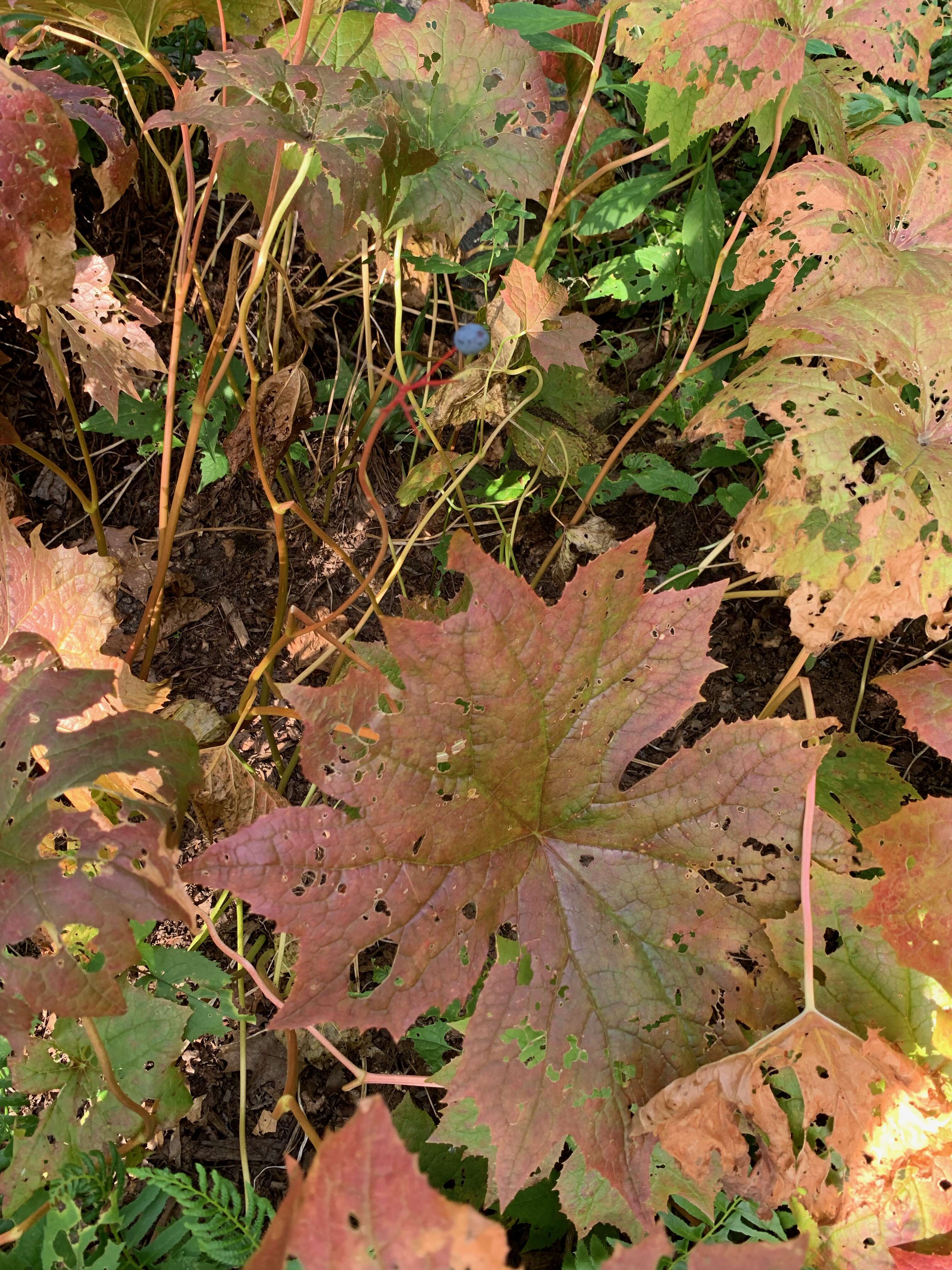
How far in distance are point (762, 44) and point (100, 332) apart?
1.04 meters

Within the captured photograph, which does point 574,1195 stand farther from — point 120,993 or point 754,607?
point 754,607

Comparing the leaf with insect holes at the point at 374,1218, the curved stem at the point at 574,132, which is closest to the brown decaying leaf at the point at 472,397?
the curved stem at the point at 574,132

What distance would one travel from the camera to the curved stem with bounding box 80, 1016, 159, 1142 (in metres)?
1.04

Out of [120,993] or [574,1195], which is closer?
[120,993]

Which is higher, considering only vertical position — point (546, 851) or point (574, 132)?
point (574, 132)

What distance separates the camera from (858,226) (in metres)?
1.17

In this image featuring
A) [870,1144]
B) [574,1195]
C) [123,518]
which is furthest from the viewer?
[123,518]

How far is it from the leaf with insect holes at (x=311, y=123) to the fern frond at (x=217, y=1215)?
45.6 inches

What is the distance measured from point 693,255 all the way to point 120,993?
1528 mm

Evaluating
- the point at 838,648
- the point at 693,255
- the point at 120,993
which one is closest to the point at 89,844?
the point at 120,993

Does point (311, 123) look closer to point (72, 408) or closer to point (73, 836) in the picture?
point (72, 408)

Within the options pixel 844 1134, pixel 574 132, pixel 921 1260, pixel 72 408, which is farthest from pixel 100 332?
pixel 921 1260

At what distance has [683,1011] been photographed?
94cm

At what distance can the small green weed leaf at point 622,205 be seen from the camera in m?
1.60
